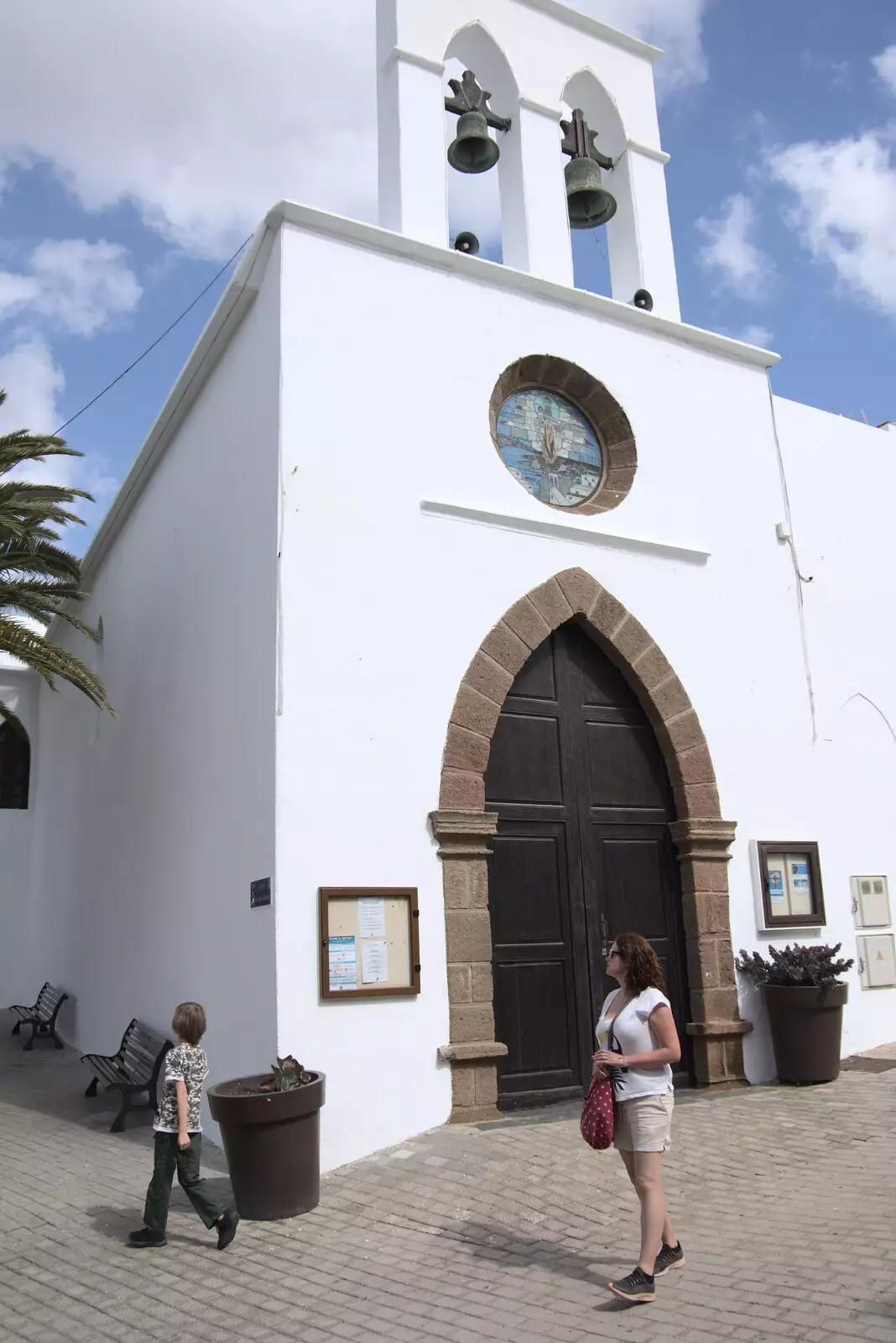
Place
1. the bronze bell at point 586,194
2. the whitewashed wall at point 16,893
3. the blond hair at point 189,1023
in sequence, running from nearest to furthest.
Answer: the blond hair at point 189,1023 < the bronze bell at point 586,194 < the whitewashed wall at point 16,893

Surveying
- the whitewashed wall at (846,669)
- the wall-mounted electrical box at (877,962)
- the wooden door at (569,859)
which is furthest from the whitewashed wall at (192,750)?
the wall-mounted electrical box at (877,962)

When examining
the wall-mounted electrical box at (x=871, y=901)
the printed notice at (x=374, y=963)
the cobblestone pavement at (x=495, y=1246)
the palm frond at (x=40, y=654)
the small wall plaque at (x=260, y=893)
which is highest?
the palm frond at (x=40, y=654)

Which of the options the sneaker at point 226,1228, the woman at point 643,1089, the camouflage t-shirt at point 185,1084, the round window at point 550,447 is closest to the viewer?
the woman at point 643,1089

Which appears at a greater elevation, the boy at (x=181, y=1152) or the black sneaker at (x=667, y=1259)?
the boy at (x=181, y=1152)

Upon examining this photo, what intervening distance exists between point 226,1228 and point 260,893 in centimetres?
196

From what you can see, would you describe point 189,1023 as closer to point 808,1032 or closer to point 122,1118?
point 122,1118

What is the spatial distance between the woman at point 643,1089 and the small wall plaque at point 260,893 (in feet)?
8.50

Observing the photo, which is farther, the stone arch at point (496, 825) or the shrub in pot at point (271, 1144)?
the stone arch at point (496, 825)

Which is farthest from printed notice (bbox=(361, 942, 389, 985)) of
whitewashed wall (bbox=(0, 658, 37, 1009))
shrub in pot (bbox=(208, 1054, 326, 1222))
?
whitewashed wall (bbox=(0, 658, 37, 1009))

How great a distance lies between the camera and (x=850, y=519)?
33.3 ft

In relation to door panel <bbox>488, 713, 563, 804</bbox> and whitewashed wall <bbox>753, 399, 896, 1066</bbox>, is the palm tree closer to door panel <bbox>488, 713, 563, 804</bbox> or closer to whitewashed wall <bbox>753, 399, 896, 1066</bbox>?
door panel <bbox>488, 713, 563, 804</bbox>

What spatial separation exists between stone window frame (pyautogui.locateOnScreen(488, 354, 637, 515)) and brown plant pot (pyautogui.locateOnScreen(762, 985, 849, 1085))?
380 centimetres

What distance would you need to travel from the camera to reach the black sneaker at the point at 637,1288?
4.14 m

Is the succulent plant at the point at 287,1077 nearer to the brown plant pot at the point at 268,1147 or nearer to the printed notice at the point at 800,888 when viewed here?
the brown plant pot at the point at 268,1147
